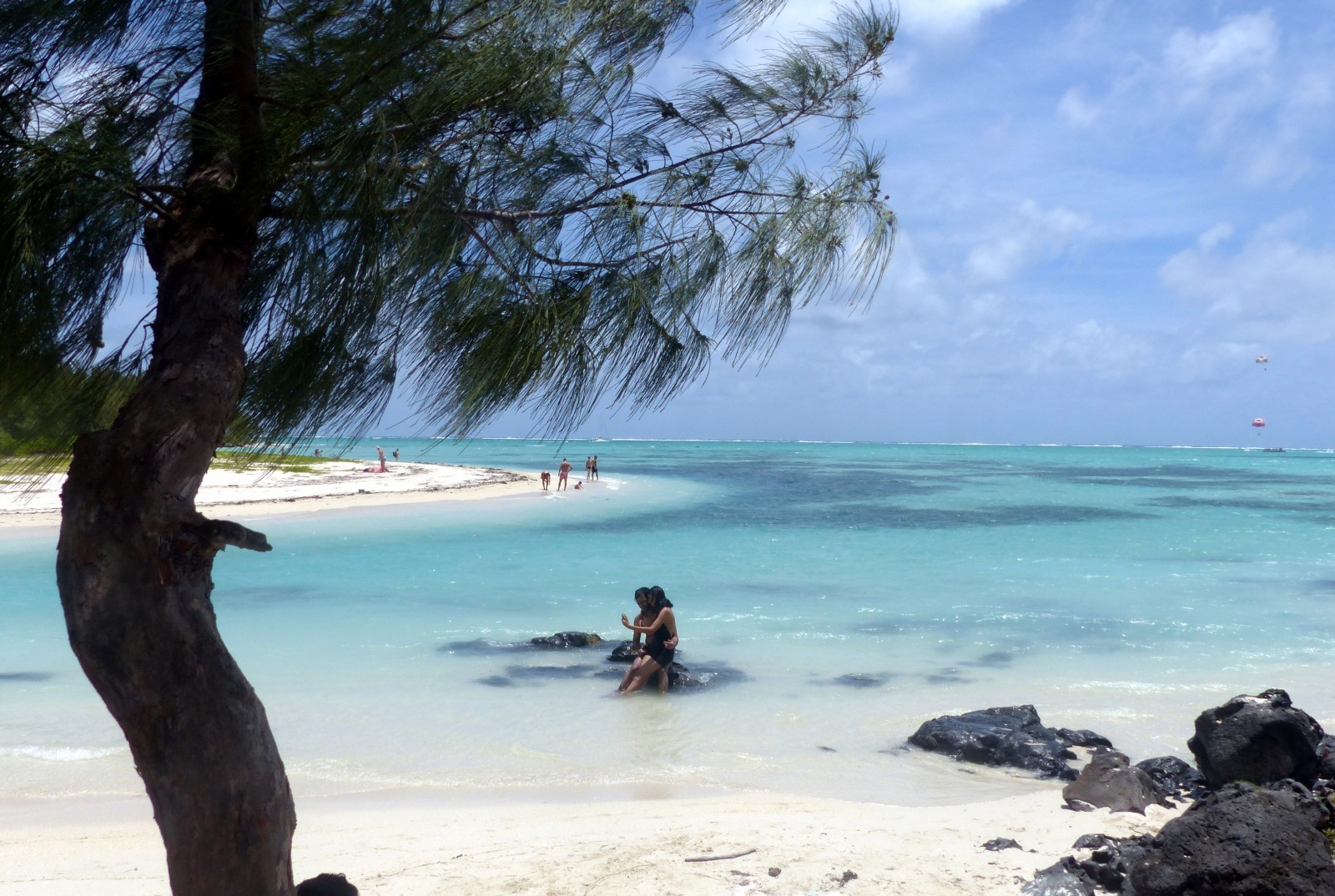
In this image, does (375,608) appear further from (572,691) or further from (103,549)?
(103,549)

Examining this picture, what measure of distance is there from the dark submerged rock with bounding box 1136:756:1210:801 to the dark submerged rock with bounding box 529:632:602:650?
605 centimetres

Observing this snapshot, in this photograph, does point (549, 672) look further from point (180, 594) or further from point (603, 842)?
point (180, 594)

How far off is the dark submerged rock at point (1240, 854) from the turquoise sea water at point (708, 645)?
7.83 feet

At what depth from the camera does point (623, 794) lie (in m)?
6.45

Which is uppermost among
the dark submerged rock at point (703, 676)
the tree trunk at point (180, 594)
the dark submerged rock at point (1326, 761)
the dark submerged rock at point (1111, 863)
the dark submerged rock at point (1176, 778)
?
the tree trunk at point (180, 594)

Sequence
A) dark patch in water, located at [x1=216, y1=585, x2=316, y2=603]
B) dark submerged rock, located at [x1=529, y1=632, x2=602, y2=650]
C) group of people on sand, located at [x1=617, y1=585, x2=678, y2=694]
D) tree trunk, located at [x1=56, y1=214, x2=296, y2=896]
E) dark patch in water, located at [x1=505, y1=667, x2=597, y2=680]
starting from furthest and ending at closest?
dark patch in water, located at [x1=216, y1=585, x2=316, y2=603] → dark submerged rock, located at [x1=529, y1=632, x2=602, y2=650] → dark patch in water, located at [x1=505, y1=667, x2=597, y2=680] → group of people on sand, located at [x1=617, y1=585, x2=678, y2=694] → tree trunk, located at [x1=56, y1=214, x2=296, y2=896]

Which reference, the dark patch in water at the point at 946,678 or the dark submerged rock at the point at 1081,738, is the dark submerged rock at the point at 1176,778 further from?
the dark patch in water at the point at 946,678

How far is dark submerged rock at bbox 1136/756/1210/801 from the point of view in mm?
5996

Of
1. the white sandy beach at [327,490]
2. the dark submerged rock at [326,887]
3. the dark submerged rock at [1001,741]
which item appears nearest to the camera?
the dark submerged rock at [326,887]

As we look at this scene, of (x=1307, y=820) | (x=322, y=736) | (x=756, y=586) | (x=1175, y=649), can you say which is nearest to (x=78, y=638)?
(x=1307, y=820)

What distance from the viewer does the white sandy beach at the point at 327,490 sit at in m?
24.6

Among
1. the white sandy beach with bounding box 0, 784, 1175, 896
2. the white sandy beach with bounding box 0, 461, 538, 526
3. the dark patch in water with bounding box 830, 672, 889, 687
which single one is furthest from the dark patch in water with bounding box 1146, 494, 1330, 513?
the white sandy beach with bounding box 0, 784, 1175, 896

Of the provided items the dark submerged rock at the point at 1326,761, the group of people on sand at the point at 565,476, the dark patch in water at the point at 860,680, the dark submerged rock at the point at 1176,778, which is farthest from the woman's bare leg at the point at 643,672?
the group of people on sand at the point at 565,476

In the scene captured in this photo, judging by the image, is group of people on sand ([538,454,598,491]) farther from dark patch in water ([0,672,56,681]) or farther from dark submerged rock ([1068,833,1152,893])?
dark submerged rock ([1068,833,1152,893])
